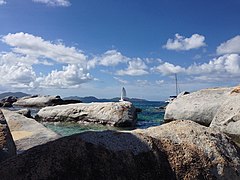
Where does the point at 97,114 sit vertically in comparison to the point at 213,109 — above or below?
below

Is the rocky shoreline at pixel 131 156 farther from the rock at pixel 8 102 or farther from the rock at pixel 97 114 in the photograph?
the rock at pixel 8 102

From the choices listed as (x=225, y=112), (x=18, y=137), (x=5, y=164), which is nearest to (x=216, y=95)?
(x=225, y=112)

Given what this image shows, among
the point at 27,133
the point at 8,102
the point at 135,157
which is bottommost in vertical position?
the point at 27,133

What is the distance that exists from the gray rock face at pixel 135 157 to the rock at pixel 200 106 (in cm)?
1036

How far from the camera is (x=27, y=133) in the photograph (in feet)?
34.3

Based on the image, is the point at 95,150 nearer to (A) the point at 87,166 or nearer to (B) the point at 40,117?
(A) the point at 87,166

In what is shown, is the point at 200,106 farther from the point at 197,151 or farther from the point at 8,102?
the point at 8,102

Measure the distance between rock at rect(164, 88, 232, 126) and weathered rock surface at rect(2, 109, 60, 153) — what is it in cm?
859

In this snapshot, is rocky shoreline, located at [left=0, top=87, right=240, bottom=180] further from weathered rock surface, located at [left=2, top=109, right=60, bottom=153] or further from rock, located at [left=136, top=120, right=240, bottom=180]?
weathered rock surface, located at [left=2, top=109, right=60, bottom=153]

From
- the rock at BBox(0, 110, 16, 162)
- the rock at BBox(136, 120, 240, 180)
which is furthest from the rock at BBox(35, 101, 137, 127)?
the rock at BBox(136, 120, 240, 180)

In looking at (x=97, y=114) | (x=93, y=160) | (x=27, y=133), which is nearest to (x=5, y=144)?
(x=93, y=160)

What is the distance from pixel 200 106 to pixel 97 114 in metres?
9.16

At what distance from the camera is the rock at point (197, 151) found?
189 inches

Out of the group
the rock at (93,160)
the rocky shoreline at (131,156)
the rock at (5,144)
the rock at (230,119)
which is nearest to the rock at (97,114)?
the rock at (230,119)
